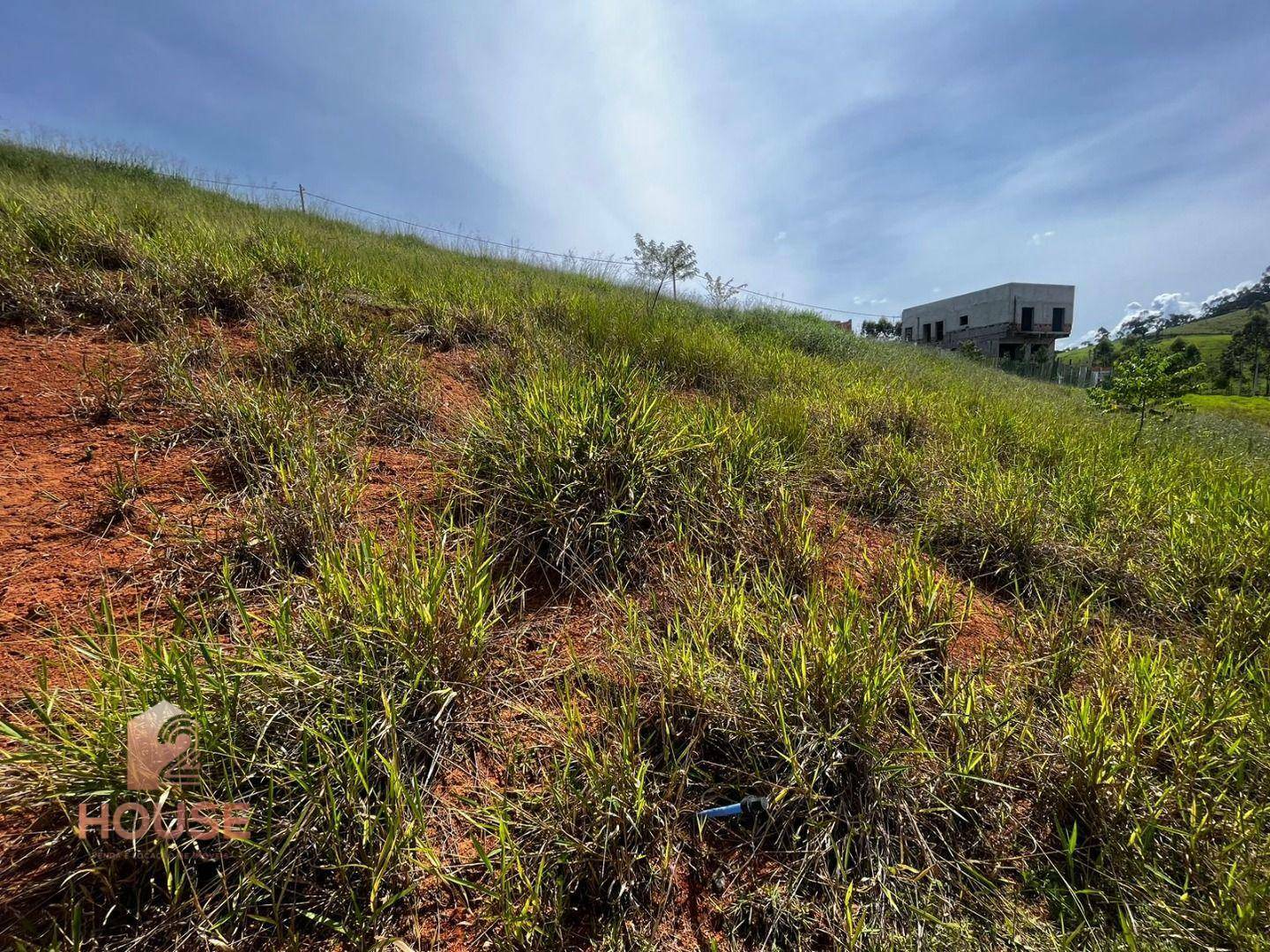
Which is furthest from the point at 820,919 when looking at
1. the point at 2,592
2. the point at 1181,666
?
the point at 2,592

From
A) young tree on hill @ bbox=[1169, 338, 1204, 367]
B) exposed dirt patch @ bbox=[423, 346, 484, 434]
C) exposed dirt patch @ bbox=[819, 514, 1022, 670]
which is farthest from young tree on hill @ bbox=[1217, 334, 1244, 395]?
exposed dirt patch @ bbox=[423, 346, 484, 434]

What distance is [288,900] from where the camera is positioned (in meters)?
0.90

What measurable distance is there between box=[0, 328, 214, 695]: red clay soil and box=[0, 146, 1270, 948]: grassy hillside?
0.05 m

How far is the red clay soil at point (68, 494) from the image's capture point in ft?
4.20

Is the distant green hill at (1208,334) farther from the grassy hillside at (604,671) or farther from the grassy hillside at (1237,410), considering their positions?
the grassy hillside at (604,671)

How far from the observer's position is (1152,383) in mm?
4188

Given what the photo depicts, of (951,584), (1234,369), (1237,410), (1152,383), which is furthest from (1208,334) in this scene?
(951,584)

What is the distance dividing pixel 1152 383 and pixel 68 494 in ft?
24.3

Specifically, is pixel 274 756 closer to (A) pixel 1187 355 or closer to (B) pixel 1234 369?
(A) pixel 1187 355

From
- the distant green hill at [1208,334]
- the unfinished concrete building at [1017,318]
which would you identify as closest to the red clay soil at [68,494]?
the unfinished concrete building at [1017,318]

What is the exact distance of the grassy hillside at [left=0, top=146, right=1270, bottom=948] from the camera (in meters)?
0.96

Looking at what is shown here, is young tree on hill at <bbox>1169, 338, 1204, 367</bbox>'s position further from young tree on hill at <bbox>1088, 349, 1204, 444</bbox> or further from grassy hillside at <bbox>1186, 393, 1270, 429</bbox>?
grassy hillside at <bbox>1186, 393, 1270, 429</bbox>

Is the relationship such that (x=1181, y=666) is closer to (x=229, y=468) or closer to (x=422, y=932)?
(x=422, y=932)

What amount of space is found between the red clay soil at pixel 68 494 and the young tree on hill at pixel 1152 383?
21.7 ft
